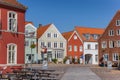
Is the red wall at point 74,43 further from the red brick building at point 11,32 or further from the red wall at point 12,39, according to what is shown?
the red brick building at point 11,32

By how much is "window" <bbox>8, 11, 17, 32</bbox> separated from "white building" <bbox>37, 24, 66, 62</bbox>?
4779cm

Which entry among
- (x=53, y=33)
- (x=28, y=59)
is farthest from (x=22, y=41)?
(x=53, y=33)

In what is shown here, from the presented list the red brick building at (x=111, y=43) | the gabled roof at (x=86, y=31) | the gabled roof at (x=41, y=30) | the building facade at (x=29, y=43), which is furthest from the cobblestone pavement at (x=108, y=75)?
the gabled roof at (x=86, y=31)

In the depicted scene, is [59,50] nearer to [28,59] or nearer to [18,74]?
[28,59]

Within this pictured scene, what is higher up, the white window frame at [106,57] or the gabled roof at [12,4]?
the gabled roof at [12,4]

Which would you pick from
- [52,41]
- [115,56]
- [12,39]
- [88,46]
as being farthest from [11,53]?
[88,46]

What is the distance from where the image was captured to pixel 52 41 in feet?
275

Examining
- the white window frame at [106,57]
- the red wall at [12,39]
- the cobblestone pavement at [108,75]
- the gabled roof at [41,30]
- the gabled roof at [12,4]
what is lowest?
the cobblestone pavement at [108,75]

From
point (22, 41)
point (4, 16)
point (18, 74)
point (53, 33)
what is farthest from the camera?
point (53, 33)

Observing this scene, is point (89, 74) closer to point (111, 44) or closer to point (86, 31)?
point (111, 44)

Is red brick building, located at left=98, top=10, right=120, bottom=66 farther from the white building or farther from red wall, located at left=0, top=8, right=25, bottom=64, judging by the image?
red wall, located at left=0, top=8, right=25, bottom=64

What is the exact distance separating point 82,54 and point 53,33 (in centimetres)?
1064

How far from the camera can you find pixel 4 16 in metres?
31.9

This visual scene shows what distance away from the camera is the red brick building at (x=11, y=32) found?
104 feet
